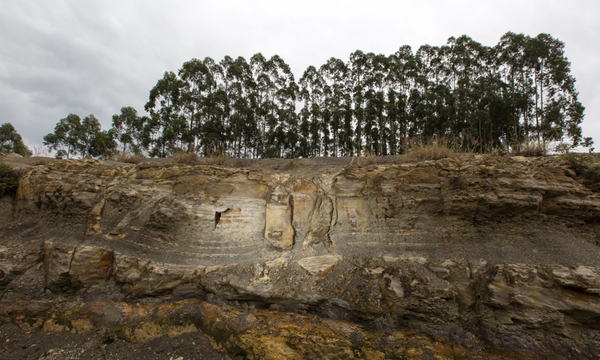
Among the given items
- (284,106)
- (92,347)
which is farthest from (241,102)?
(92,347)

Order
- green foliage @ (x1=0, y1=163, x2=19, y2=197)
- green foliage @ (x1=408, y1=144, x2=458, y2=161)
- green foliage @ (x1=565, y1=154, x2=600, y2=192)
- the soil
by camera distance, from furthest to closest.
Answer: green foliage @ (x1=0, y1=163, x2=19, y2=197) < green foliage @ (x1=408, y1=144, x2=458, y2=161) < green foliage @ (x1=565, y1=154, x2=600, y2=192) < the soil

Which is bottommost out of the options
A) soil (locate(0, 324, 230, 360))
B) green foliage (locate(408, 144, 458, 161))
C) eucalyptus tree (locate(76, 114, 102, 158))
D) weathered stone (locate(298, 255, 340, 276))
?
soil (locate(0, 324, 230, 360))

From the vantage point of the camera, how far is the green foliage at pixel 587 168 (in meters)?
5.28

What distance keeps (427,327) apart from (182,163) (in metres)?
8.06

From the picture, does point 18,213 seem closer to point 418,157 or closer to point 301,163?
point 301,163

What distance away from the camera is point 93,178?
7.20 m

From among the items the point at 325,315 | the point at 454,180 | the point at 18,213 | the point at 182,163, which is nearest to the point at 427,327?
the point at 325,315

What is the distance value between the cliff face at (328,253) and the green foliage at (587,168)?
7.6 inches

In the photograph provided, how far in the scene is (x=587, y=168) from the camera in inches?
213

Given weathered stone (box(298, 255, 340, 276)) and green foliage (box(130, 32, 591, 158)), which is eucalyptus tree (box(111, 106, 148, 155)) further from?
weathered stone (box(298, 255, 340, 276))

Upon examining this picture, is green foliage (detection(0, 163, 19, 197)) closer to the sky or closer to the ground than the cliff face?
closer to the sky

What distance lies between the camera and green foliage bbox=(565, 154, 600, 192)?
17.3 ft

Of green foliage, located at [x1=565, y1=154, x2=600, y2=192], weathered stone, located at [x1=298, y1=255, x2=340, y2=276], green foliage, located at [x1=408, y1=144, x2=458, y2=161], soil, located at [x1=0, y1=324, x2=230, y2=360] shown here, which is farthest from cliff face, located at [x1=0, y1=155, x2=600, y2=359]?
green foliage, located at [x1=408, y1=144, x2=458, y2=161]

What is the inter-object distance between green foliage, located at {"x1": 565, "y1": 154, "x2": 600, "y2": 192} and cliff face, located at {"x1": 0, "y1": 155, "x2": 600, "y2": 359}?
0.63 feet
